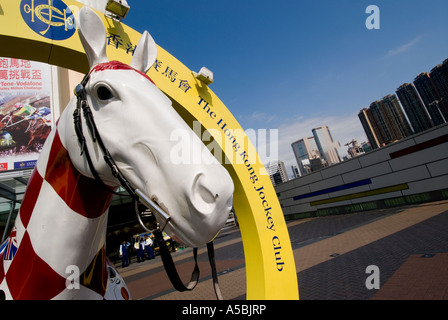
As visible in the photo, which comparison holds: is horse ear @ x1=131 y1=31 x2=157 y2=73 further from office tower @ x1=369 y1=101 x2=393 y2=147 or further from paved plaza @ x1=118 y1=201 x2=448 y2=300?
office tower @ x1=369 y1=101 x2=393 y2=147

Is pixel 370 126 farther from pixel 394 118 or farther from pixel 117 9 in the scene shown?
pixel 117 9

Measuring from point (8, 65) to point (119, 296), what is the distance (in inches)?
474

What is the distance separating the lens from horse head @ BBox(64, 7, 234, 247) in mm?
958

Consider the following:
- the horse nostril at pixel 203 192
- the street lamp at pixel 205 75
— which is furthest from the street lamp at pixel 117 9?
the horse nostril at pixel 203 192

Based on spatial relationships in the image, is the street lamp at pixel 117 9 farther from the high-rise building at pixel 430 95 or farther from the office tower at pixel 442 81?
the high-rise building at pixel 430 95

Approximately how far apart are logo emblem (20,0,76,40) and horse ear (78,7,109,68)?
1.34 meters

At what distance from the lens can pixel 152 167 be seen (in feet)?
3.58

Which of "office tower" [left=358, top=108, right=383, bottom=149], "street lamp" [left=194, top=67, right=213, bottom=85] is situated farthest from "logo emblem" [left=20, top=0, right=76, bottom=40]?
"office tower" [left=358, top=108, right=383, bottom=149]

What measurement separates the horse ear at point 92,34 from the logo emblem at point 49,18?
1337 mm

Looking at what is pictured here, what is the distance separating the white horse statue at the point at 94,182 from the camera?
3.33ft

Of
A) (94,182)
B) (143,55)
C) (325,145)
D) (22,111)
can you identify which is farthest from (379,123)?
(325,145)

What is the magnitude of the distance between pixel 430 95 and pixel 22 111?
241ft
